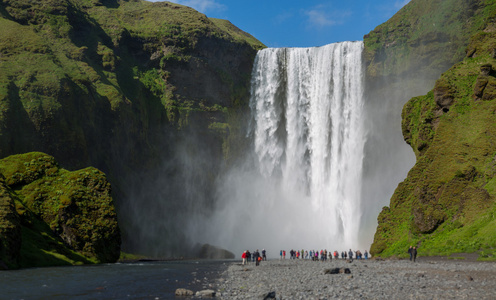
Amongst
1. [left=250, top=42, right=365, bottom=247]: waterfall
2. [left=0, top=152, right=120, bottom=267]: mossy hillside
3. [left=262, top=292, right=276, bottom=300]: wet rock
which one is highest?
[left=250, top=42, right=365, bottom=247]: waterfall

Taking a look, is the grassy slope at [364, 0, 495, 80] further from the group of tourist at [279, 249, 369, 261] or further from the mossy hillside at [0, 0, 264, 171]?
the group of tourist at [279, 249, 369, 261]

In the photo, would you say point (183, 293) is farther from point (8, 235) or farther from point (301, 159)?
point (301, 159)

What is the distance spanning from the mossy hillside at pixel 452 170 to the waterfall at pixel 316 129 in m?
20.4

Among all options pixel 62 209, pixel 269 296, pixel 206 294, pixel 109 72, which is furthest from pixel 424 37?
pixel 269 296

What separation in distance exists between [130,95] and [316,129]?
34.2 m

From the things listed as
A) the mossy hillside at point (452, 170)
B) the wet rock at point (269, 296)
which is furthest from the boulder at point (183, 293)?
the mossy hillside at point (452, 170)

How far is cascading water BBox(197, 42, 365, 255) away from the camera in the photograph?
71.9 m

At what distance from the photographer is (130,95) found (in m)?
77.2

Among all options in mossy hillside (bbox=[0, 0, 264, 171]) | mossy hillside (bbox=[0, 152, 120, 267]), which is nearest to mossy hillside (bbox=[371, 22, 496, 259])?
mossy hillside (bbox=[0, 152, 120, 267])

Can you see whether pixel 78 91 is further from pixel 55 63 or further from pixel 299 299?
pixel 299 299

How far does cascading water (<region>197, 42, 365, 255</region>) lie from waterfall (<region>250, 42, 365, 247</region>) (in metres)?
0.17

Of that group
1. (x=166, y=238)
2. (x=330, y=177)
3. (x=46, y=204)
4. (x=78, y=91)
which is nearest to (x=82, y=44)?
(x=78, y=91)

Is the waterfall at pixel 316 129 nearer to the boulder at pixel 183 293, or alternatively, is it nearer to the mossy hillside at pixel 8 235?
the mossy hillside at pixel 8 235

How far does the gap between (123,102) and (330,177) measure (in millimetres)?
37188
